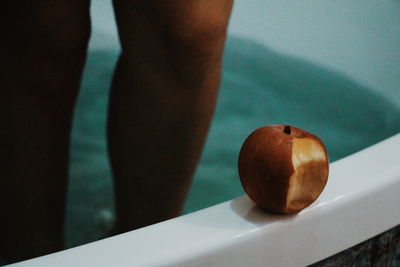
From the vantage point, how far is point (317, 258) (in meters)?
0.51

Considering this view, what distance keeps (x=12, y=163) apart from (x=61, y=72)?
13cm

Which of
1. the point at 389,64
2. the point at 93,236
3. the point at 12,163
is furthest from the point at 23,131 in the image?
the point at 389,64

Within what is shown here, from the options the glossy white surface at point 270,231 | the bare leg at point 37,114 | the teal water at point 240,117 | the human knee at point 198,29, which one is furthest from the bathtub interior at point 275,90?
the glossy white surface at point 270,231

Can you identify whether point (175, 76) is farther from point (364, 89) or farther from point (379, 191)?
point (364, 89)

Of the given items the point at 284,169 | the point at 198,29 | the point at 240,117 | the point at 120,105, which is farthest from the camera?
the point at 240,117

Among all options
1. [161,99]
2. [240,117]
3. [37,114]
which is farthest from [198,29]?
[240,117]

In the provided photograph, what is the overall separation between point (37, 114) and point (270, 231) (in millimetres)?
378

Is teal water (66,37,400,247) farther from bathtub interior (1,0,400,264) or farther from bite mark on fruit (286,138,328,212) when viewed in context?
bite mark on fruit (286,138,328,212)

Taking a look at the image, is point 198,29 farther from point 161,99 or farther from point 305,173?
point 305,173

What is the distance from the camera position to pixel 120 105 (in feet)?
2.73

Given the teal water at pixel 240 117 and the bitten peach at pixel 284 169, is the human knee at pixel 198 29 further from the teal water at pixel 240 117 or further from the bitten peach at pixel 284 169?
the teal water at pixel 240 117

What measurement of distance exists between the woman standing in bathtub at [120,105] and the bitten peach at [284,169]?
0.27m

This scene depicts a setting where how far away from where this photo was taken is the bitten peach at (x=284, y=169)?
0.48m

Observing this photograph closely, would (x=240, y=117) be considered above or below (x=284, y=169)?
below
